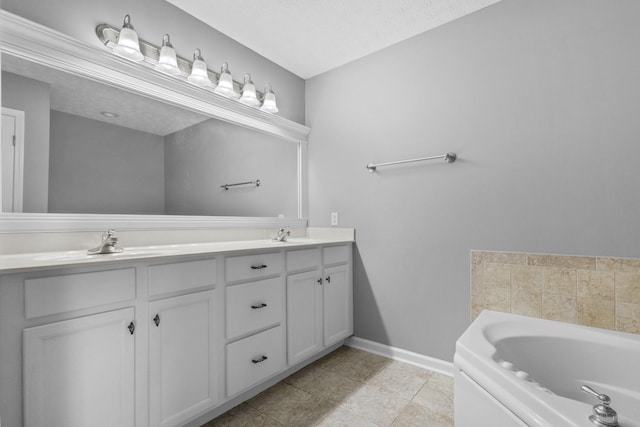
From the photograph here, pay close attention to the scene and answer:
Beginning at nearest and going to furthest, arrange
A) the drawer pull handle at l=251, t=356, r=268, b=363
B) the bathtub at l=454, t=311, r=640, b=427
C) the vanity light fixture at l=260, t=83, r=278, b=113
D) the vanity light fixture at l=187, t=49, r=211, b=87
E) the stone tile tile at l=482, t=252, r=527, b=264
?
the bathtub at l=454, t=311, r=640, b=427
the drawer pull handle at l=251, t=356, r=268, b=363
the stone tile tile at l=482, t=252, r=527, b=264
the vanity light fixture at l=187, t=49, r=211, b=87
the vanity light fixture at l=260, t=83, r=278, b=113

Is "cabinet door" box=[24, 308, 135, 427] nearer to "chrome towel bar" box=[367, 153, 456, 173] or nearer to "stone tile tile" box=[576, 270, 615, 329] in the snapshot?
"chrome towel bar" box=[367, 153, 456, 173]

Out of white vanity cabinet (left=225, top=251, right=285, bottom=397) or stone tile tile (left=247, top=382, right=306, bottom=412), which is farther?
stone tile tile (left=247, top=382, right=306, bottom=412)

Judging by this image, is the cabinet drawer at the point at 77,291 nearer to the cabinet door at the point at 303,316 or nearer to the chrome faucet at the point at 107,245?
the chrome faucet at the point at 107,245

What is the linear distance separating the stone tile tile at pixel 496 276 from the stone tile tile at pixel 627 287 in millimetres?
453

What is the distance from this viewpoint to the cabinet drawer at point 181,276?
49.0 inches

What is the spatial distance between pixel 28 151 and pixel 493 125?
2.39 m

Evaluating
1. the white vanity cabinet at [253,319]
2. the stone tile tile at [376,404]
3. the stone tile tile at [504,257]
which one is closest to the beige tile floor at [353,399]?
the stone tile tile at [376,404]

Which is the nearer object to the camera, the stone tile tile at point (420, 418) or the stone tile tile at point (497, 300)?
the stone tile tile at point (420, 418)

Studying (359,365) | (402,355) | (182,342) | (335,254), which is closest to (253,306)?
A: (182,342)

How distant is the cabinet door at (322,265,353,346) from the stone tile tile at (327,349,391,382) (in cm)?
15

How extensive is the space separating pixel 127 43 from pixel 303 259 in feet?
4.99

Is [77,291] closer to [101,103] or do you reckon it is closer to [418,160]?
[101,103]

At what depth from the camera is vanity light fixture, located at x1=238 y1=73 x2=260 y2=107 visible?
2.13m

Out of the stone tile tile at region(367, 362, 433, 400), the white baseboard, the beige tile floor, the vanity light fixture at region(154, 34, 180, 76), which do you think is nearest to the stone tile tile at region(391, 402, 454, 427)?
the beige tile floor
